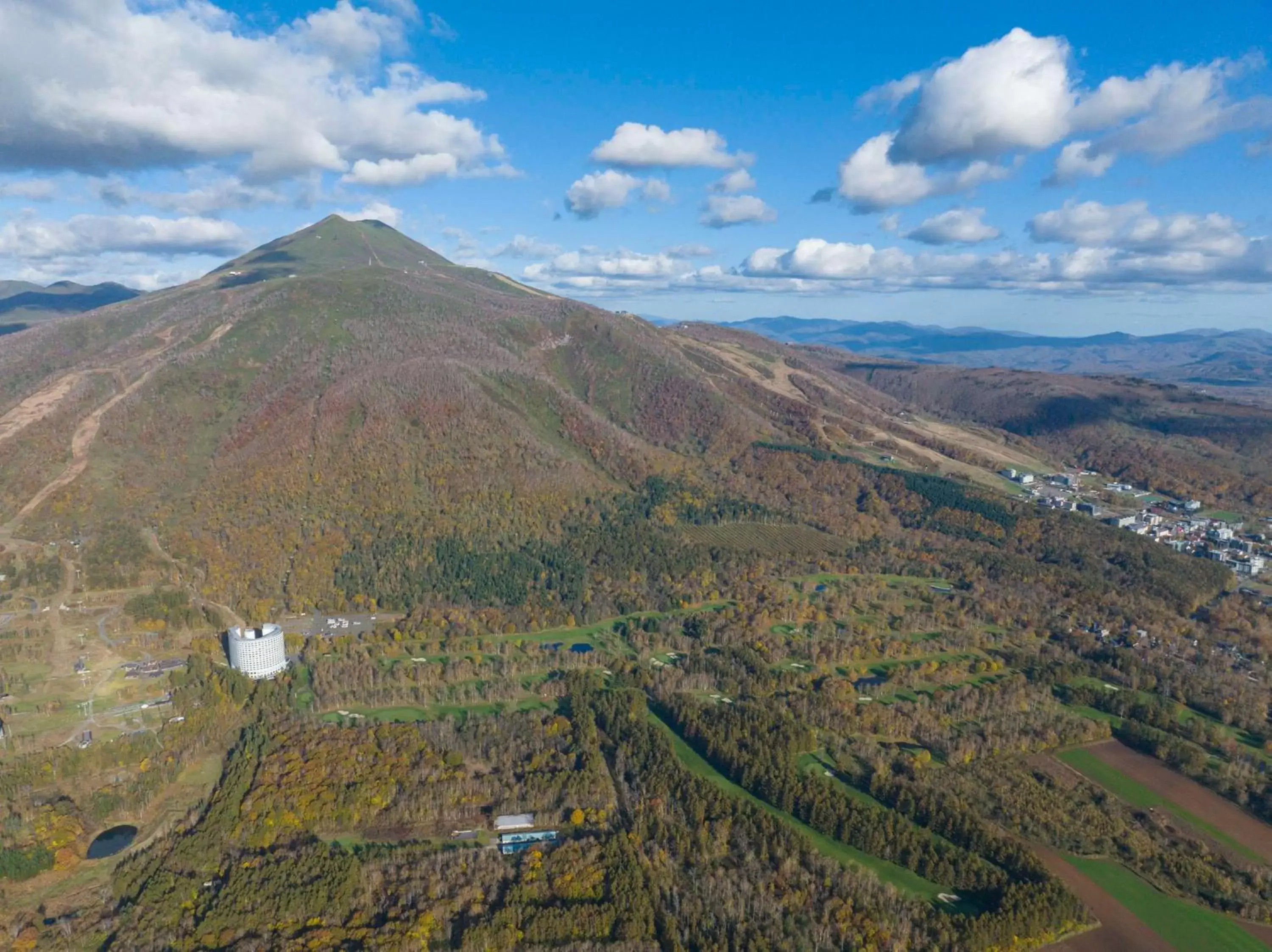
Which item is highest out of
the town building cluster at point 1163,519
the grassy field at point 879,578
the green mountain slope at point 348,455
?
the green mountain slope at point 348,455

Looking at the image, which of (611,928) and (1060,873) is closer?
(611,928)

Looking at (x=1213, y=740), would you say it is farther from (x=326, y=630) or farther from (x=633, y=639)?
(x=326, y=630)

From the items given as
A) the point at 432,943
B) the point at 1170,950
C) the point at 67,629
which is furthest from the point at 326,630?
the point at 1170,950

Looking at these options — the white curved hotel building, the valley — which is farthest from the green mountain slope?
the white curved hotel building

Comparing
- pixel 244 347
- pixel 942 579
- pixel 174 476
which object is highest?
pixel 244 347

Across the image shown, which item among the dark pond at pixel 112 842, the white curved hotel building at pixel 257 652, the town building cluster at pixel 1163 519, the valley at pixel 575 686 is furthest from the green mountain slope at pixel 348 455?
the dark pond at pixel 112 842

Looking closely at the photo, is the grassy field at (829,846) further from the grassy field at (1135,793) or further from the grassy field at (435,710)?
the grassy field at (1135,793)
